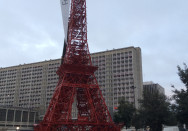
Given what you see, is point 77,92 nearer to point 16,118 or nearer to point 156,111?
point 156,111

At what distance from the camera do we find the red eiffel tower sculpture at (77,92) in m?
44.8

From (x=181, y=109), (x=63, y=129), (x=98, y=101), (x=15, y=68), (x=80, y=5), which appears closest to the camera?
(x=181, y=109)

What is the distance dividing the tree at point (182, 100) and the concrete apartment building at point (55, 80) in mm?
59460

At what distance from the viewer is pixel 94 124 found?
45375 millimetres

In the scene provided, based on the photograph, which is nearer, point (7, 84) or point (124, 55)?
point (124, 55)

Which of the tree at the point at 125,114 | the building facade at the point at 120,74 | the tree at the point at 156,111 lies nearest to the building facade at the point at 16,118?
the tree at the point at 125,114

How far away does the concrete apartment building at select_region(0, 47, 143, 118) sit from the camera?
115375 mm

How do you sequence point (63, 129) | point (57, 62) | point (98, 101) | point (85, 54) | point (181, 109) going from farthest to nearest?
point (57, 62)
point (85, 54)
point (98, 101)
point (63, 129)
point (181, 109)

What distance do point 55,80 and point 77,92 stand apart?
3258 inches

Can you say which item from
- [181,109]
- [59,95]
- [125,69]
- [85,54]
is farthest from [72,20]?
[125,69]

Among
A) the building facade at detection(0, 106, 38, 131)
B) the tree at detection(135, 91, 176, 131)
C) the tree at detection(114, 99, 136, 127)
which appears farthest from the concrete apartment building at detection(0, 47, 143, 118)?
the tree at detection(135, 91, 176, 131)

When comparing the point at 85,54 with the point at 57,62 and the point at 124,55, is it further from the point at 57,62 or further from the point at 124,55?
the point at 57,62

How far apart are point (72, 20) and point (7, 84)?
110739mm

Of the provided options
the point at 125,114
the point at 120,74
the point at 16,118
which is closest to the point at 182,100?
the point at 125,114
